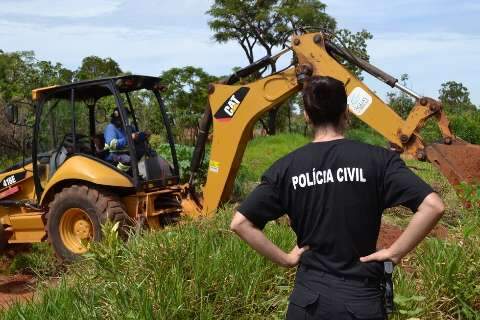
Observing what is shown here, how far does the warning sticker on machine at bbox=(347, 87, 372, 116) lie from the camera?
23.8 feet

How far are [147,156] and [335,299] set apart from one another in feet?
19.3

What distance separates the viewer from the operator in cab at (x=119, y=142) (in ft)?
26.7

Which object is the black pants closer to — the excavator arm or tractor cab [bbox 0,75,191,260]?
the excavator arm

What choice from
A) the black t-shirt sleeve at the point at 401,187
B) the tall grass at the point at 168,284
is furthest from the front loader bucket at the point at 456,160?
the black t-shirt sleeve at the point at 401,187

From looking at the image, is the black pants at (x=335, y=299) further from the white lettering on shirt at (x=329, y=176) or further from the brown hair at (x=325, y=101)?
the brown hair at (x=325, y=101)

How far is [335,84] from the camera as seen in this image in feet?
9.16

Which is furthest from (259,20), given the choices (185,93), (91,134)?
(91,134)

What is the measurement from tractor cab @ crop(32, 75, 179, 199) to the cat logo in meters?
1.06

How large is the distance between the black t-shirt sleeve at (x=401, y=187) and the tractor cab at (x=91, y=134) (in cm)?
554

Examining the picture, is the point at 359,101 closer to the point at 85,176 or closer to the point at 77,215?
the point at 85,176

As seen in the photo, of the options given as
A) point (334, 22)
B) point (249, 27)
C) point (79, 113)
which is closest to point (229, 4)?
point (249, 27)

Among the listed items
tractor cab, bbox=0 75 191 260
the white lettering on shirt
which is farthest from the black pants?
tractor cab, bbox=0 75 191 260

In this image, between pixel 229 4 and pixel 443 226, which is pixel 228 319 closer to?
pixel 443 226

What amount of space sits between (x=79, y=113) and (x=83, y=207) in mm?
1519
